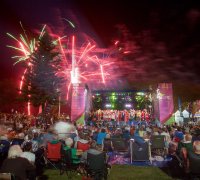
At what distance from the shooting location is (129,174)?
9.64 metres

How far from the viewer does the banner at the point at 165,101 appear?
→ 99.7 ft

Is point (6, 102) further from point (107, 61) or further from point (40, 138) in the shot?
point (40, 138)

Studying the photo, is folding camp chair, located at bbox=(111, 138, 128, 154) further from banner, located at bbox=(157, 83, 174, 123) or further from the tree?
the tree

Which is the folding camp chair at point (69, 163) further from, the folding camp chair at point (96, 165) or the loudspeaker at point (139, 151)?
the loudspeaker at point (139, 151)

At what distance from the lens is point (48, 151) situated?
1009 cm

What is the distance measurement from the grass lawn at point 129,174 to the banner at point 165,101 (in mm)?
20428

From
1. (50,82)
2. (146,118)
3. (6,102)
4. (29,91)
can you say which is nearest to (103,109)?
(146,118)

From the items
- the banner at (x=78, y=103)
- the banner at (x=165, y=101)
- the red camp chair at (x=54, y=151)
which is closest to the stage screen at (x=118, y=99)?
the banner at (x=78, y=103)

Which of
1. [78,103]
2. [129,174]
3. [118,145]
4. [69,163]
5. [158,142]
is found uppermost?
[78,103]

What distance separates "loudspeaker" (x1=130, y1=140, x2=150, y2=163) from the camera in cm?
1147

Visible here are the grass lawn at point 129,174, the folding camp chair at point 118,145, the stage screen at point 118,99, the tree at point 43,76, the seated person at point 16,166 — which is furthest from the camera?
the tree at point 43,76

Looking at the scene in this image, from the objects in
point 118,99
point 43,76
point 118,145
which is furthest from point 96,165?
point 43,76

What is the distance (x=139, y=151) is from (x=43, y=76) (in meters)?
30.9

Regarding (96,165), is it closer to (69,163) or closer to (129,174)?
(69,163)
